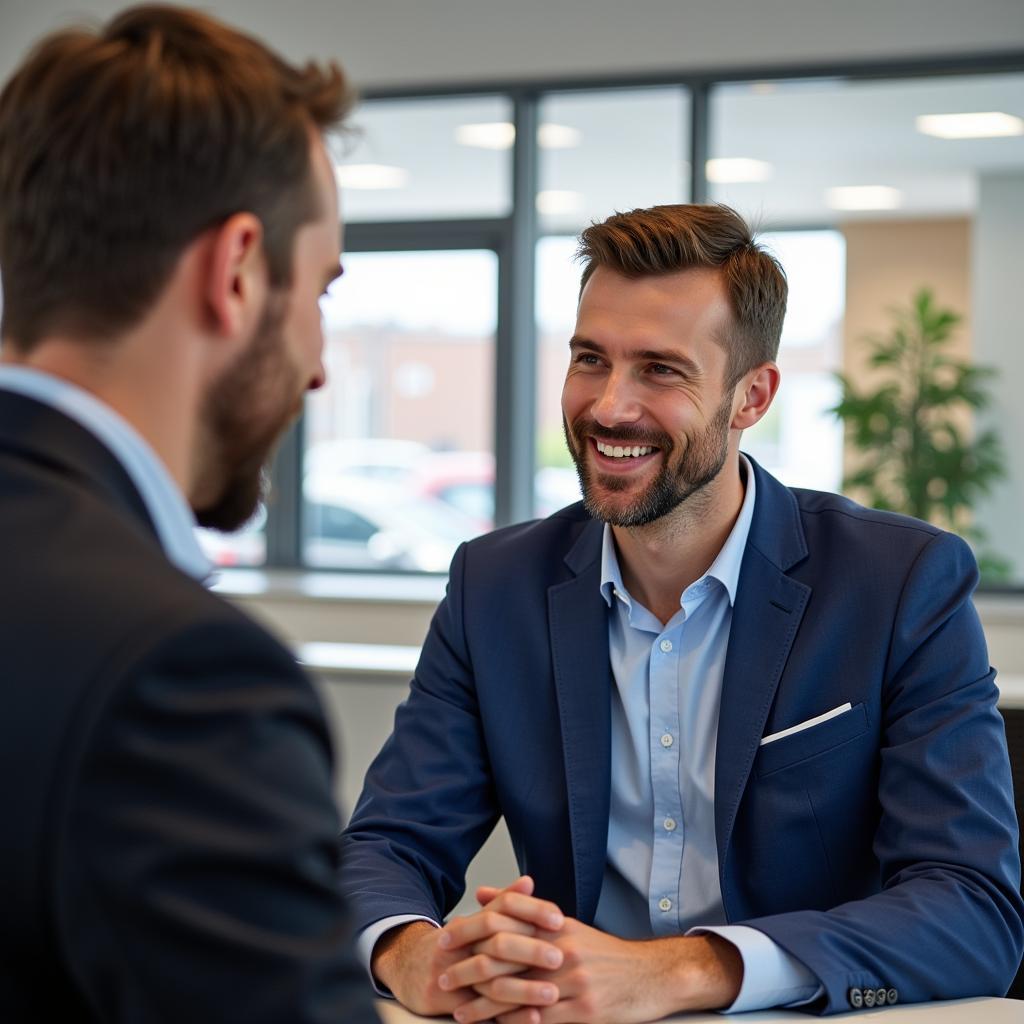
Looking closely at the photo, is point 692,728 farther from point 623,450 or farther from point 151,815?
point 151,815

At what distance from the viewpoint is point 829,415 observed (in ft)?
17.4

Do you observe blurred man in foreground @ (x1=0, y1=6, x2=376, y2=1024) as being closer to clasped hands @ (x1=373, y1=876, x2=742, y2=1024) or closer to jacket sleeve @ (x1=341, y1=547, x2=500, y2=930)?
clasped hands @ (x1=373, y1=876, x2=742, y2=1024)

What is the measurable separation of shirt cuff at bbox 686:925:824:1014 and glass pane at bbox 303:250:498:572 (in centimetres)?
408

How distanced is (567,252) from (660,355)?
9.00 feet

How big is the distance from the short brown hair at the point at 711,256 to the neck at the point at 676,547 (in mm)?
186

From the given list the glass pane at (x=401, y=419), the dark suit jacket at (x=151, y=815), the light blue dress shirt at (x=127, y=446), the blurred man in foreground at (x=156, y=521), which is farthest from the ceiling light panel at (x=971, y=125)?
the dark suit jacket at (x=151, y=815)

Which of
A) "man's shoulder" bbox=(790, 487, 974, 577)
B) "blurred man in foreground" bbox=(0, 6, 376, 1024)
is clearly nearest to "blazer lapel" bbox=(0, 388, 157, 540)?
"blurred man in foreground" bbox=(0, 6, 376, 1024)

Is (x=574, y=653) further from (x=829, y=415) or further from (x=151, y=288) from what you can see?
(x=829, y=415)

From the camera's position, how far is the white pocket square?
1.63m

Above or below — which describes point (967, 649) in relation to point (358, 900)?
above

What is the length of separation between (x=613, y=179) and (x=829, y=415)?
4.71 ft

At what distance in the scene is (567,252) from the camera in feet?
14.9

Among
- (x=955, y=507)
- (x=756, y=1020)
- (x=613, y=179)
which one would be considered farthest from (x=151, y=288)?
(x=613, y=179)

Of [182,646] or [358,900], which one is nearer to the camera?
[182,646]
